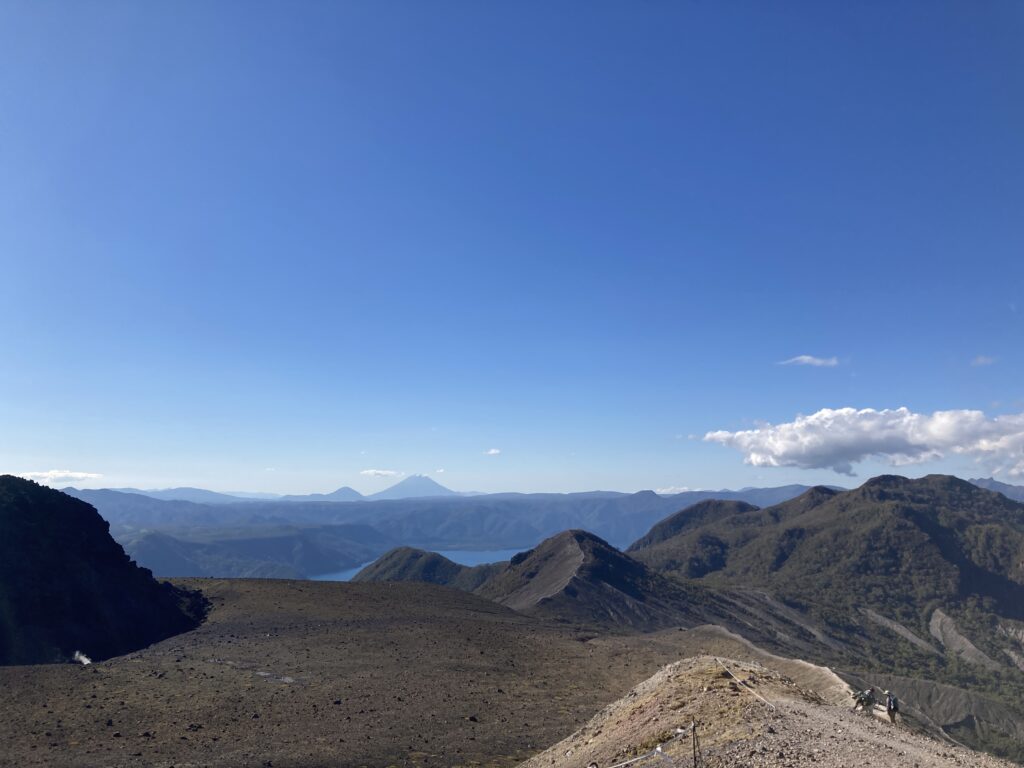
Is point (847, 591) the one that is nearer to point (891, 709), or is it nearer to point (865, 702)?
point (865, 702)

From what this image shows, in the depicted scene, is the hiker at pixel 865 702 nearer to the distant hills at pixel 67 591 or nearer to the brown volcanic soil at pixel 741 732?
the brown volcanic soil at pixel 741 732

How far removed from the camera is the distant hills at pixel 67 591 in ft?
135

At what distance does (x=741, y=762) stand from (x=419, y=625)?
130 ft

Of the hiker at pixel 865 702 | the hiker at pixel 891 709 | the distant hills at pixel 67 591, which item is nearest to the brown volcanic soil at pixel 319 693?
the distant hills at pixel 67 591

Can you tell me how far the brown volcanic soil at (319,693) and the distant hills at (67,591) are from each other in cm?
A: 468

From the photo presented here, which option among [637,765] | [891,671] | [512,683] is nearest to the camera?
[637,765]

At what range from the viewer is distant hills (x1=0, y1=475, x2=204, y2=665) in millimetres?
41281

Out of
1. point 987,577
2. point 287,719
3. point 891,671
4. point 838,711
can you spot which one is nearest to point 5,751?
point 287,719

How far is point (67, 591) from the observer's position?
149 feet

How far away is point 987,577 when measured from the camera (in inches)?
5645

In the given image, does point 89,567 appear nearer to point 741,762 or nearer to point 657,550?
point 741,762

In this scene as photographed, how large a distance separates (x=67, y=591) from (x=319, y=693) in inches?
1092

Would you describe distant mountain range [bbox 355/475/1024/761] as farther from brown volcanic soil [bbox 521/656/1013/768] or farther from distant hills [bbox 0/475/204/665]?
brown volcanic soil [bbox 521/656/1013/768]

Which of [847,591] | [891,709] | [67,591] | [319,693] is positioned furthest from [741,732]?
[847,591]
